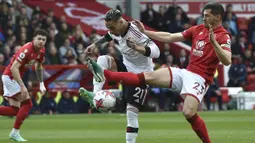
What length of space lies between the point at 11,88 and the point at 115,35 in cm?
378

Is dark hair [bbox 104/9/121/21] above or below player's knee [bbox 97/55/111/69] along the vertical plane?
above

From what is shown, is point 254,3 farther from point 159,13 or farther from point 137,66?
point 137,66

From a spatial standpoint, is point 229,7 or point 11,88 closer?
point 11,88

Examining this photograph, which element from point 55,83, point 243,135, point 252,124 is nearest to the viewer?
point 243,135

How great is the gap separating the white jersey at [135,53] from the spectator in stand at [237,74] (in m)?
13.4

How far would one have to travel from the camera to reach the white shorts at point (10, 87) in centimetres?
1481

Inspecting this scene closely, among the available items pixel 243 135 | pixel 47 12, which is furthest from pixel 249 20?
pixel 243 135

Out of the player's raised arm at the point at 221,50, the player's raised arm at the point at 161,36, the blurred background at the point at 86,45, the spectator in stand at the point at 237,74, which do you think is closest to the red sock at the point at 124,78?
the player's raised arm at the point at 161,36

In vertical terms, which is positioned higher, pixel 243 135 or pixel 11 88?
pixel 11 88

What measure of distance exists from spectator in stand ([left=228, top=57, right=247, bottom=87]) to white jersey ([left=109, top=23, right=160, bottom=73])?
13.4 meters

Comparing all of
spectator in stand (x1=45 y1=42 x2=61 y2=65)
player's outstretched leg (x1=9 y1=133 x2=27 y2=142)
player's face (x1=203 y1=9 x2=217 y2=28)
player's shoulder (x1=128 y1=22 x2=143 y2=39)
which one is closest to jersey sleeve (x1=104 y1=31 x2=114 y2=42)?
player's shoulder (x1=128 y1=22 x2=143 y2=39)

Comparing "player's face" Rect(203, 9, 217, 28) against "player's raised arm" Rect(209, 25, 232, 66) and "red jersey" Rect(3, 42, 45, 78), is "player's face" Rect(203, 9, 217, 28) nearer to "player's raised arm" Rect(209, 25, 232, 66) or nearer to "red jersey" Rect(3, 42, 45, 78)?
"player's raised arm" Rect(209, 25, 232, 66)

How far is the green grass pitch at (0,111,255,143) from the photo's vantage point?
13823 millimetres

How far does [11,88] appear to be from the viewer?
14.9 m
